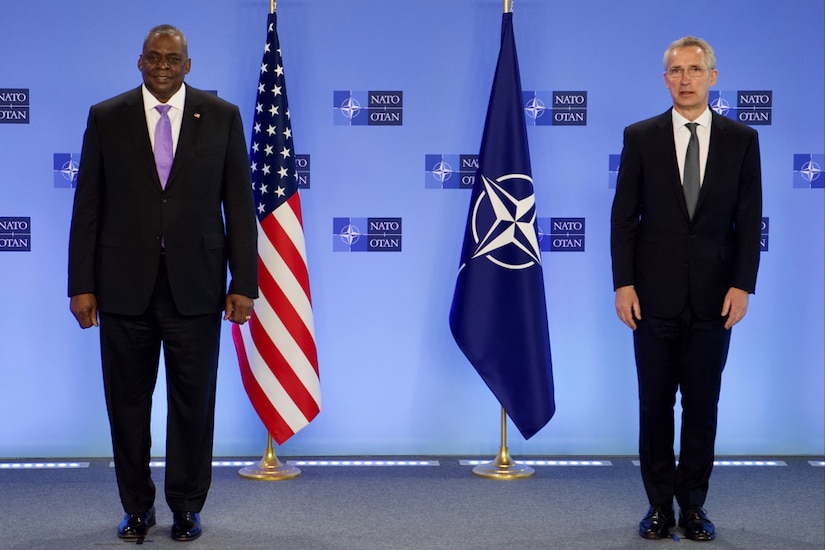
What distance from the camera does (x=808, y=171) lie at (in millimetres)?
4977

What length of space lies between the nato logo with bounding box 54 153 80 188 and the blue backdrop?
0.04ft

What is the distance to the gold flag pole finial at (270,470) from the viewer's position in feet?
14.9

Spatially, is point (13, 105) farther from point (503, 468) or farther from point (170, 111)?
point (503, 468)

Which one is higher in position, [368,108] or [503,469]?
[368,108]

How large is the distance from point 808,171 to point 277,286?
2706 millimetres

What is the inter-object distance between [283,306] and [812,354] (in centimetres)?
269

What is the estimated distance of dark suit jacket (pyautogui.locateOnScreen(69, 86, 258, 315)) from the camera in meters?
3.43

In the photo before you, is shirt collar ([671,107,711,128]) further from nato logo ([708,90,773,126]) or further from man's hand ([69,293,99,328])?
man's hand ([69,293,99,328])

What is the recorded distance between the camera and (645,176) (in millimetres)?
3639

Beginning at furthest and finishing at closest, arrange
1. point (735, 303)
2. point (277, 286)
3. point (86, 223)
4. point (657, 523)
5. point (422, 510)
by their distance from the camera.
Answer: point (277, 286), point (422, 510), point (657, 523), point (735, 303), point (86, 223)

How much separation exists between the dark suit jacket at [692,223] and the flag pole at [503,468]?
130cm

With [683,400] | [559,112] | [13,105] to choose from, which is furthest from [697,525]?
[13,105]

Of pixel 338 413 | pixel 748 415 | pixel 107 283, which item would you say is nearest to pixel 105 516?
pixel 107 283

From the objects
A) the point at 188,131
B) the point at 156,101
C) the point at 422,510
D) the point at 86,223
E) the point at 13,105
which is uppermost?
the point at 13,105
